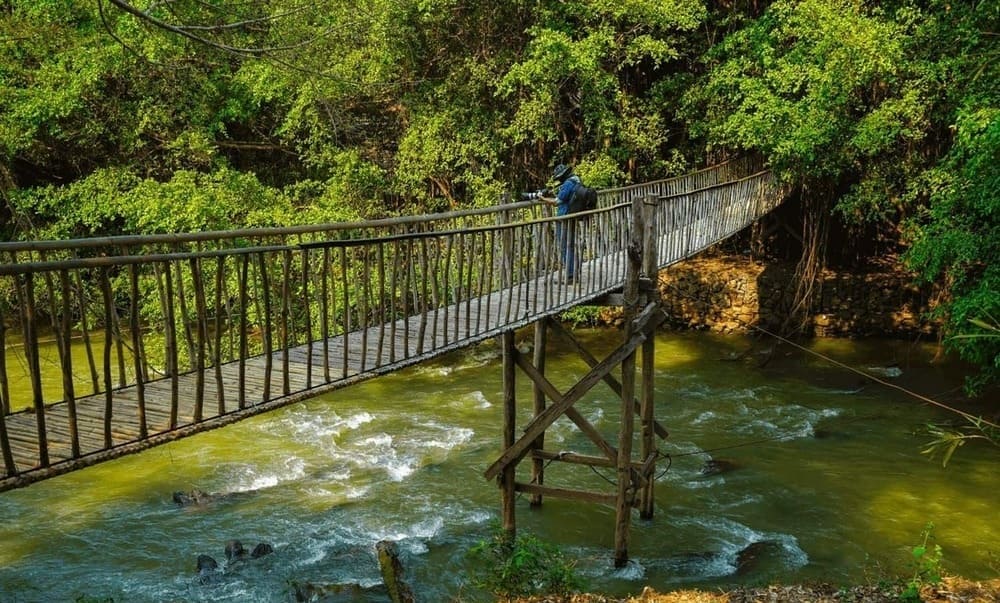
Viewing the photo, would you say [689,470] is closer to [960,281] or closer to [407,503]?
[407,503]

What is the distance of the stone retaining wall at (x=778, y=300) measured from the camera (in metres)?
17.1

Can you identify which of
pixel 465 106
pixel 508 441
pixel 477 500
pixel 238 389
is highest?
pixel 465 106

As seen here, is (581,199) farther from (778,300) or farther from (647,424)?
(778,300)

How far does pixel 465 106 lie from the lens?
1823cm

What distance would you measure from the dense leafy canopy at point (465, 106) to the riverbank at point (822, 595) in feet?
21.0

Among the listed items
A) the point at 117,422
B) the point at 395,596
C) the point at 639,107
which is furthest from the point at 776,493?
the point at 639,107

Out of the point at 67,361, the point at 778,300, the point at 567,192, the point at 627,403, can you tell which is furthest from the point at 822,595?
the point at 778,300

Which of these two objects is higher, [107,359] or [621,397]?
[107,359]

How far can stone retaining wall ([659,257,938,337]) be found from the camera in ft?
56.1

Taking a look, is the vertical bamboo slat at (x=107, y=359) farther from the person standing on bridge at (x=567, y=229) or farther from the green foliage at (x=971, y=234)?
the green foliage at (x=971, y=234)

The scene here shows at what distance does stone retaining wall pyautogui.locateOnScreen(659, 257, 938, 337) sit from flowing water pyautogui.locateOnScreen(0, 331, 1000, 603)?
2097 millimetres

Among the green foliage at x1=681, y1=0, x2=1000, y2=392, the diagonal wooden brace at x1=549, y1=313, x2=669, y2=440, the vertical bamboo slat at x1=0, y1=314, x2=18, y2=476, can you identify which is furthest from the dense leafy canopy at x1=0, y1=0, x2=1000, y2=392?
the vertical bamboo slat at x1=0, y1=314, x2=18, y2=476

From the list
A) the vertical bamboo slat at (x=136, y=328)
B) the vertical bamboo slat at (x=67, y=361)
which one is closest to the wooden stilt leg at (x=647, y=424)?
the vertical bamboo slat at (x=136, y=328)

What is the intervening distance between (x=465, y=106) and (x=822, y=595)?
13938 millimetres
